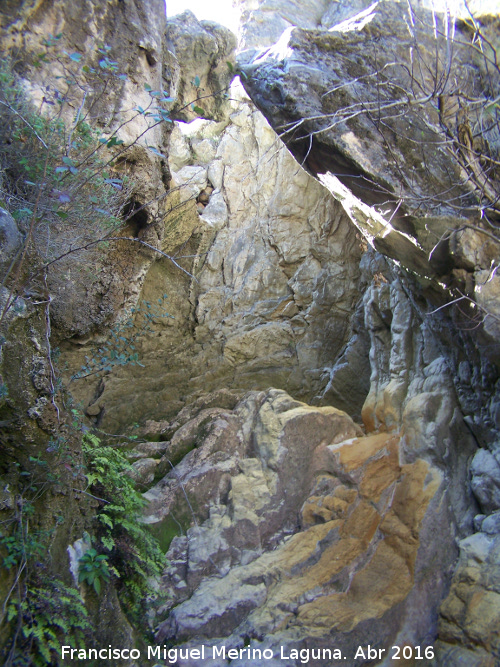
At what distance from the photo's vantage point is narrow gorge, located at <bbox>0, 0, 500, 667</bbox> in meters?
3.77

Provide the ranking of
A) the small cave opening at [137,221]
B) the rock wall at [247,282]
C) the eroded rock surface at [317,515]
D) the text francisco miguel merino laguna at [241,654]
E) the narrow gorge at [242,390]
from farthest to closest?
1. the rock wall at [247,282]
2. the small cave opening at [137,221]
3. the eroded rock surface at [317,515]
4. the text francisco miguel merino laguna at [241,654]
5. the narrow gorge at [242,390]

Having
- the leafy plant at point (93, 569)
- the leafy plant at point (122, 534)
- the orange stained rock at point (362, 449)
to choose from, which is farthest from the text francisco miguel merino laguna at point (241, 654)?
the orange stained rock at point (362, 449)

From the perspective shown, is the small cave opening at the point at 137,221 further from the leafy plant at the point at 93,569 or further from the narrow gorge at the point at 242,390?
the leafy plant at the point at 93,569

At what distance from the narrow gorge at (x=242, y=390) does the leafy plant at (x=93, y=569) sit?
0.03 meters

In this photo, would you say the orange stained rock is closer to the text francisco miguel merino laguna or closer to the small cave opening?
the text francisco miguel merino laguna

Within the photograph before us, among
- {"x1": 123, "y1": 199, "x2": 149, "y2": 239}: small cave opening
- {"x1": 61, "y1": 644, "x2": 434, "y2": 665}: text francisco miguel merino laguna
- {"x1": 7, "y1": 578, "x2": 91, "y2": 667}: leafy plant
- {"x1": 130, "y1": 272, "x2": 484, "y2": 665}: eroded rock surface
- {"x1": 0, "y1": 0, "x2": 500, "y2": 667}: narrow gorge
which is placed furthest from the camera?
{"x1": 123, "y1": 199, "x2": 149, "y2": 239}: small cave opening

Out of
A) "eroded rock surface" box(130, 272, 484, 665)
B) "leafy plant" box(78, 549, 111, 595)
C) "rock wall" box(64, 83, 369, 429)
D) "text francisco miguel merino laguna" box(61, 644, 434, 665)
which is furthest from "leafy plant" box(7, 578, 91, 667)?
"rock wall" box(64, 83, 369, 429)

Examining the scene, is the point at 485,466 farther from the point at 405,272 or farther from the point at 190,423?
the point at 190,423

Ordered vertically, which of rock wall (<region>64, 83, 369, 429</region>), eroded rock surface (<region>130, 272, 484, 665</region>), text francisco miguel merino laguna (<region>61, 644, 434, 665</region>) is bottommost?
text francisco miguel merino laguna (<region>61, 644, 434, 665</region>)

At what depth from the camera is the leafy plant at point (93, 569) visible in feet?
12.4

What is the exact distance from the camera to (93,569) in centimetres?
382

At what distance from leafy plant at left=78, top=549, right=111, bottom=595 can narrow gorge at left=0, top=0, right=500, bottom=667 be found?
0.03 metres


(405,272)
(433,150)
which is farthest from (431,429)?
(433,150)

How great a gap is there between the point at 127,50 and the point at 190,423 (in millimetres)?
4658
